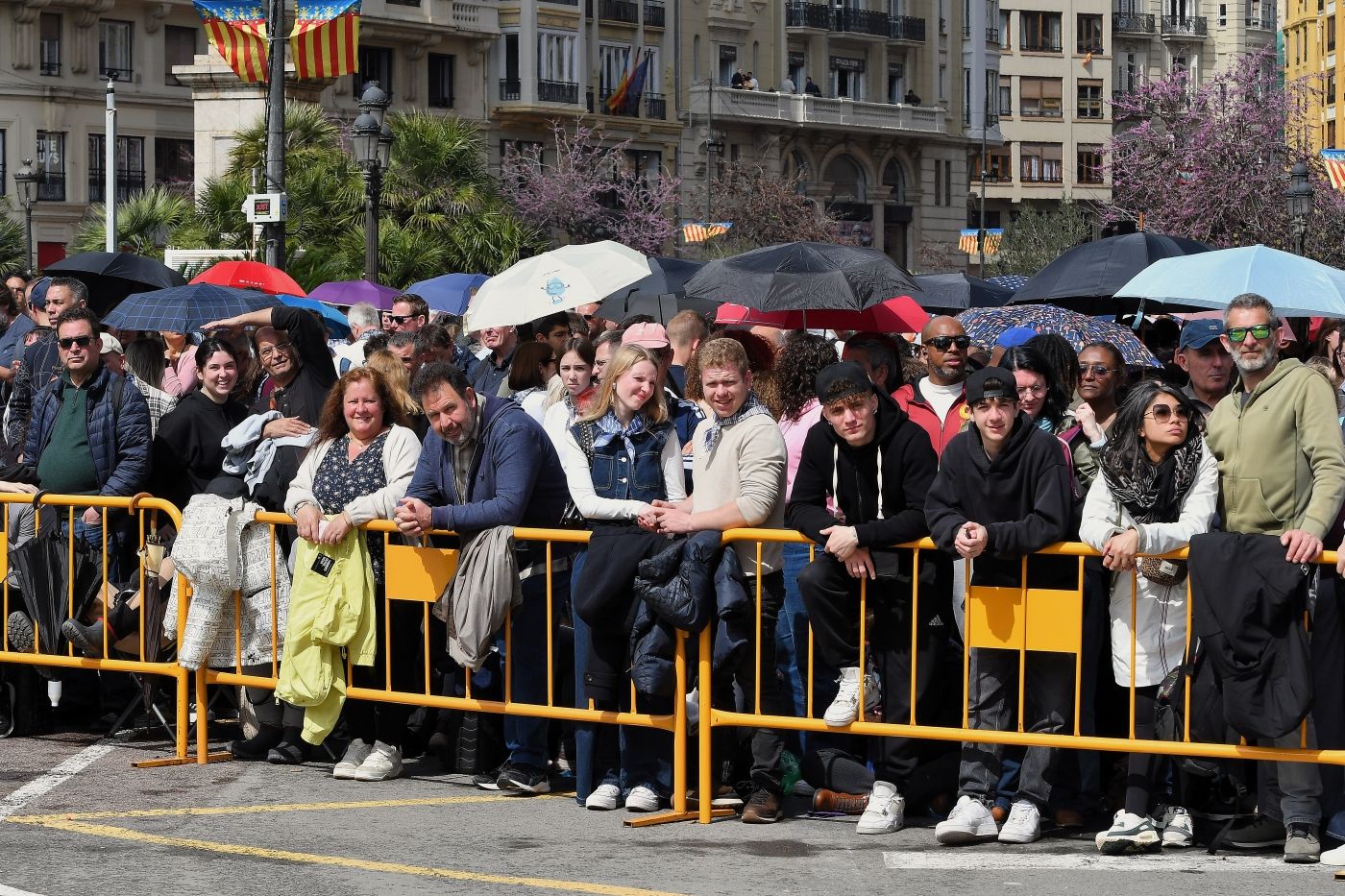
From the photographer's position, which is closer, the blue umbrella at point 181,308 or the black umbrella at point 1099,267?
the blue umbrella at point 181,308

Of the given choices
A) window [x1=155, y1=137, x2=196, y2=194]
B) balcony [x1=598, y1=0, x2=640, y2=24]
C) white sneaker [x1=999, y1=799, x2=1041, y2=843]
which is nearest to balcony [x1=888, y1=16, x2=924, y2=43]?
balcony [x1=598, y1=0, x2=640, y2=24]

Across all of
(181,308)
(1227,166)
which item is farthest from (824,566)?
(1227,166)

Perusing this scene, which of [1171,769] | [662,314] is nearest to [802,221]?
[662,314]

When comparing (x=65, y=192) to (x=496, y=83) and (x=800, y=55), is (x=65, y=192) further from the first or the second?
(x=800, y=55)

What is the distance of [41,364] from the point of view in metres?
11.6

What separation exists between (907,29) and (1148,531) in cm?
6928

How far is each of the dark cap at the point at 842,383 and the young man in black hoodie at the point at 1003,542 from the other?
401 millimetres

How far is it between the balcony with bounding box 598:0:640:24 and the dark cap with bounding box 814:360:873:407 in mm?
57386

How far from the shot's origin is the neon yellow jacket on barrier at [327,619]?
9.00m

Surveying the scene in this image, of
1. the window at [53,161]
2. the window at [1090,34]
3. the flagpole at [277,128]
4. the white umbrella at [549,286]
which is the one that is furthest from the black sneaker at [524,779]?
the window at [1090,34]

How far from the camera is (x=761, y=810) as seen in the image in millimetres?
8344

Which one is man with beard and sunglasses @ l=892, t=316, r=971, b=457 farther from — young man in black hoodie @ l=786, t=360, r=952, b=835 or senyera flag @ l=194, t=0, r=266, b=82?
senyera flag @ l=194, t=0, r=266, b=82

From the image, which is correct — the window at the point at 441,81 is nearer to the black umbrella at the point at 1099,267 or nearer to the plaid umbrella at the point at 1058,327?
the black umbrella at the point at 1099,267

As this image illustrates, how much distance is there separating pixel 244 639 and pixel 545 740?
148cm
